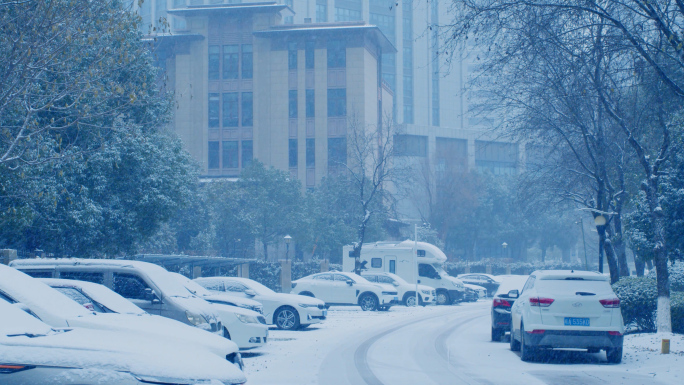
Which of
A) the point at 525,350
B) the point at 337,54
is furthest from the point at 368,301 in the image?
the point at 337,54

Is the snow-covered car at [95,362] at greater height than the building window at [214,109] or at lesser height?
lesser

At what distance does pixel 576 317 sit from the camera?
13188 millimetres

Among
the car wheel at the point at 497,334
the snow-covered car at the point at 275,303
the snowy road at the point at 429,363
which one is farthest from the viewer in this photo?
the snow-covered car at the point at 275,303

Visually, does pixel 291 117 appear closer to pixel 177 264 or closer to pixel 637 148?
pixel 177 264

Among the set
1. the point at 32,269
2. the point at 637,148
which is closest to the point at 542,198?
the point at 637,148

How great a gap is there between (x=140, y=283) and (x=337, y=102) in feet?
169

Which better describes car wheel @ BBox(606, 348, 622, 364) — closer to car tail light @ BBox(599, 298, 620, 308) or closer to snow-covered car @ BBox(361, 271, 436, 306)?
car tail light @ BBox(599, 298, 620, 308)

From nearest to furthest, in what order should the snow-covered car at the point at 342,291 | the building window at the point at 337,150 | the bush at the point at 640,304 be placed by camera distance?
the bush at the point at 640,304 → the snow-covered car at the point at 342,291 → the building window at the point at 337,150

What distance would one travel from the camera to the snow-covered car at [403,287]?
34938 mm

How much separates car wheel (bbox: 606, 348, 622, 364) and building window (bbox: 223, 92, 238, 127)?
54948 mm

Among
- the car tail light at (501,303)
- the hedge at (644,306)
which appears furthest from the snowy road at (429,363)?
the hedge at (644,306)

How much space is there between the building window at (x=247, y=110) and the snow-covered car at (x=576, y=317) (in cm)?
5396

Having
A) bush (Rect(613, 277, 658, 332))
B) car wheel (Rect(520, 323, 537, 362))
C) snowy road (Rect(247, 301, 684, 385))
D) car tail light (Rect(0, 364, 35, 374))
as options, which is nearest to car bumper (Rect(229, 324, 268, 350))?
snowy road (Rect(247, 301, 684, 385))

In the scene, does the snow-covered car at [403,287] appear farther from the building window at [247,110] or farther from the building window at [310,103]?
the building window at [247,110]
